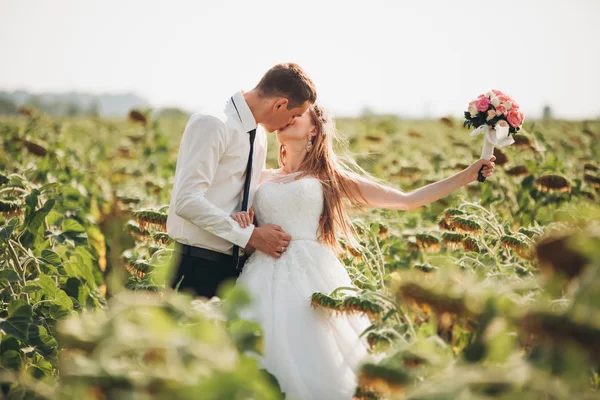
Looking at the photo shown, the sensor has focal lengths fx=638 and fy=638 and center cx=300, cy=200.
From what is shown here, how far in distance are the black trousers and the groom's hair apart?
2.77 feet

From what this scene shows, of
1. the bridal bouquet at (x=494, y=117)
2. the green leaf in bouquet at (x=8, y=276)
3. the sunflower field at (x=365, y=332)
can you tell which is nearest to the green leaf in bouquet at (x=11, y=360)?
the sunflower field at (x=365, y=332)

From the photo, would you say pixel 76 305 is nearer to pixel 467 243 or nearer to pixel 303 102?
pixel 303 102

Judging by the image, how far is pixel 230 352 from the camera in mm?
1188

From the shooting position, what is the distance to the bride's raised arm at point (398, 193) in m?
3.04

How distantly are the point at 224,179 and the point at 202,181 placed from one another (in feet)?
0.57

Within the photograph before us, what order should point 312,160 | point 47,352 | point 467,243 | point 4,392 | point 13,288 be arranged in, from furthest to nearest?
point 312,160, point 13,288, point 467,243, point 47,352, point 4,392

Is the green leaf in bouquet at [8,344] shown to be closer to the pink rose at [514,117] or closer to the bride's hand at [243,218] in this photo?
the bride's hand at [243,218]

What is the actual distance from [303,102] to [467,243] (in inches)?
39.7

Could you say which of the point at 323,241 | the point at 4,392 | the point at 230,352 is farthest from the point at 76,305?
the point at 230,352

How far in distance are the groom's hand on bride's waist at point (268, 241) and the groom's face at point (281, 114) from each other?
0.52 meters

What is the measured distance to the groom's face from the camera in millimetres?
3043

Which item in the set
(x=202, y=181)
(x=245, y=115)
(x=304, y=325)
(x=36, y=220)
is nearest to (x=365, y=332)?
(x=304, y=325)

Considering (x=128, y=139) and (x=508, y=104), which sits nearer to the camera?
(x=508, y=104)

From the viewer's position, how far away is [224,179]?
2994 millimetres
